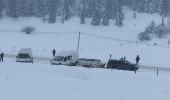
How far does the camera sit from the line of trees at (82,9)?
159 meters

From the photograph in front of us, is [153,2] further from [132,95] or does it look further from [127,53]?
[132,95]

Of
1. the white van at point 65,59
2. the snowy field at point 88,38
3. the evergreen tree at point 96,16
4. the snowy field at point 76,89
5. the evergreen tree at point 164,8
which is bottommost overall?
the snowy field at point 76,89

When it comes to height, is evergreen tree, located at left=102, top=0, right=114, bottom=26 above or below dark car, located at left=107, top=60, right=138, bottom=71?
above

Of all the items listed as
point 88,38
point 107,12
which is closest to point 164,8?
point 107,12

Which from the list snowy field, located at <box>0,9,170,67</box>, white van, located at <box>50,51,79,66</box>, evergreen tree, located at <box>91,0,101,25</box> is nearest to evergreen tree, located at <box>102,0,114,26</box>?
evergreen tree, located at <box>91,0,101,25</box>

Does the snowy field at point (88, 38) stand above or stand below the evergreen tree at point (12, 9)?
below

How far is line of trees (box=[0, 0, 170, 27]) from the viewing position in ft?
522

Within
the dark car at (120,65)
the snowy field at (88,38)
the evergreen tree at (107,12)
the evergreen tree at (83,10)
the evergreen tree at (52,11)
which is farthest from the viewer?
the evergreen tree at (52,11)

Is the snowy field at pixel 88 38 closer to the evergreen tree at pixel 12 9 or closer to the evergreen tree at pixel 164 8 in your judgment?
the evergreen tree at pixel 12 9

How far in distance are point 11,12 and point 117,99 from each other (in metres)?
142

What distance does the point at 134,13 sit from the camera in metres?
168

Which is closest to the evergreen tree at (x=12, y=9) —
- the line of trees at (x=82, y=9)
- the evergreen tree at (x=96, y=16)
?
the line of trees at (x=82, y=9)

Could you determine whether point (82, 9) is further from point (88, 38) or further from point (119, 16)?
point (88, 38)

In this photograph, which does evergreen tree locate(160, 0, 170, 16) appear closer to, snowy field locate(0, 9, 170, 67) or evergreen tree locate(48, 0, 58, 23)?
snowy field locate(0, 9, 170, 67)
